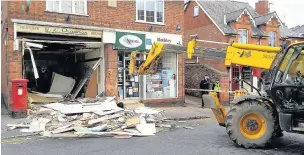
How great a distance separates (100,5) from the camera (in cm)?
1526

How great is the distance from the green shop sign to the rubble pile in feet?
13.7

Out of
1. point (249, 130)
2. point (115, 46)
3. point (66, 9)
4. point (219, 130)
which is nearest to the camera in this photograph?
point (249, 130)

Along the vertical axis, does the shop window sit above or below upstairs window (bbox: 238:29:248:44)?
below

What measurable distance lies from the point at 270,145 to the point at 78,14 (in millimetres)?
10266

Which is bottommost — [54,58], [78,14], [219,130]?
[219,130]

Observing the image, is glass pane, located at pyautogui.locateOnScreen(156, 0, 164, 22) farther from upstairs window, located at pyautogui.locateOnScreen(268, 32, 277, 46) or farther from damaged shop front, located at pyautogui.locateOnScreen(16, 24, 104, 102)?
upstairs window, located at pyautogui.locateOnScreen(268, 32, 277, 46)

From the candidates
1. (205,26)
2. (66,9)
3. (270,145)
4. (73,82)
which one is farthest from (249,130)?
(205,26)

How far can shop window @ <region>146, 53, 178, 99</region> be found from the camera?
17000 mm

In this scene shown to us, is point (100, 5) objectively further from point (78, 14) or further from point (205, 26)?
point (205, 26)

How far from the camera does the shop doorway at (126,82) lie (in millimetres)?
16223

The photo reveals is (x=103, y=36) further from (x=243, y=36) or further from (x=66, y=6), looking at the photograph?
(x=243, y=36)

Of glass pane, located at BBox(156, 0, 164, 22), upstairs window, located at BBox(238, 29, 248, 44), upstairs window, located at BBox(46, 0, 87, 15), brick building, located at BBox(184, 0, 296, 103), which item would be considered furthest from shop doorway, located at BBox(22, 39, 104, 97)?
upstairs window, located at BBox(238, 29, 248, 44)

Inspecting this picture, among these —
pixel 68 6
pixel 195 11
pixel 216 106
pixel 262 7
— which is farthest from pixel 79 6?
pixel 262 7

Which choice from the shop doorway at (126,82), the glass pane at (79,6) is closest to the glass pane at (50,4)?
the glass pane at (79,6)
